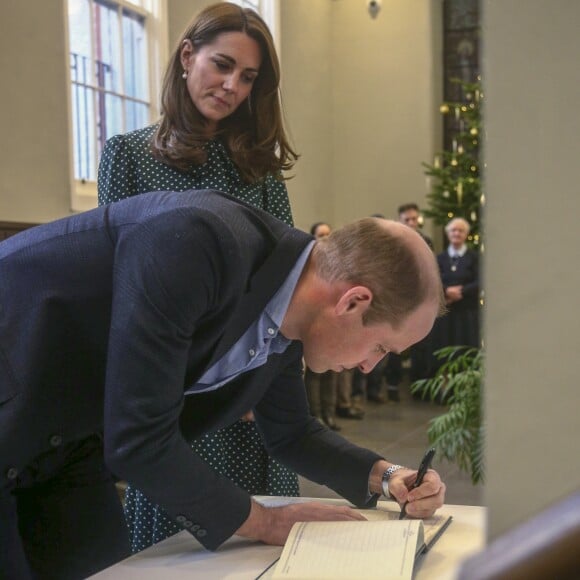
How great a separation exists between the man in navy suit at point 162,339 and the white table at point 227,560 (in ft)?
0.13

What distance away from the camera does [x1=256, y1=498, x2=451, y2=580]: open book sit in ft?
4.56

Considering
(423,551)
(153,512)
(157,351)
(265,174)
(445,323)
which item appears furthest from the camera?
(445,323)

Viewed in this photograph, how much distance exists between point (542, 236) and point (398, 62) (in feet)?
37.9

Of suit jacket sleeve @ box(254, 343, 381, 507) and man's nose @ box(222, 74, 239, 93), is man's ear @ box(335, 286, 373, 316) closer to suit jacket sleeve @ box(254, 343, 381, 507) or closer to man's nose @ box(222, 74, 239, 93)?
suit jacket sleeve @ box(254, 343, 381, 507)

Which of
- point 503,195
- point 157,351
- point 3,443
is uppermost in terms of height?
point 503,195

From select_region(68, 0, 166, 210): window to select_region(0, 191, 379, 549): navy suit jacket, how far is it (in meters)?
4.88

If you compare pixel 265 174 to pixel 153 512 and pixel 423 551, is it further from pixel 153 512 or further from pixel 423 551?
pixel 423 551

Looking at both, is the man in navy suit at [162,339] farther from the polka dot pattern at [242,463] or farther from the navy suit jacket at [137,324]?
the polka dot pattern at [242,463]

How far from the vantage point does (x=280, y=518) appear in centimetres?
161

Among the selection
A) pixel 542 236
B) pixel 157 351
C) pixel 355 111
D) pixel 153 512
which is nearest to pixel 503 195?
pixel 542 236

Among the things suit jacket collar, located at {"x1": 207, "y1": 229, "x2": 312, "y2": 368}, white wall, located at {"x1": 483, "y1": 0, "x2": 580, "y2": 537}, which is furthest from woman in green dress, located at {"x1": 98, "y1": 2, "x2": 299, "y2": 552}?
white wall, located at {"x1": 483, "y1": 0, "x2": 580, "y2": 537}

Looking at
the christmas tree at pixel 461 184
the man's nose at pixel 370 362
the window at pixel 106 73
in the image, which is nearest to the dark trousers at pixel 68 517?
the man's nose at pixel 370 362

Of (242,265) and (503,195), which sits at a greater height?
(503,195)

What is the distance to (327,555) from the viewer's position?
4.74 feet
